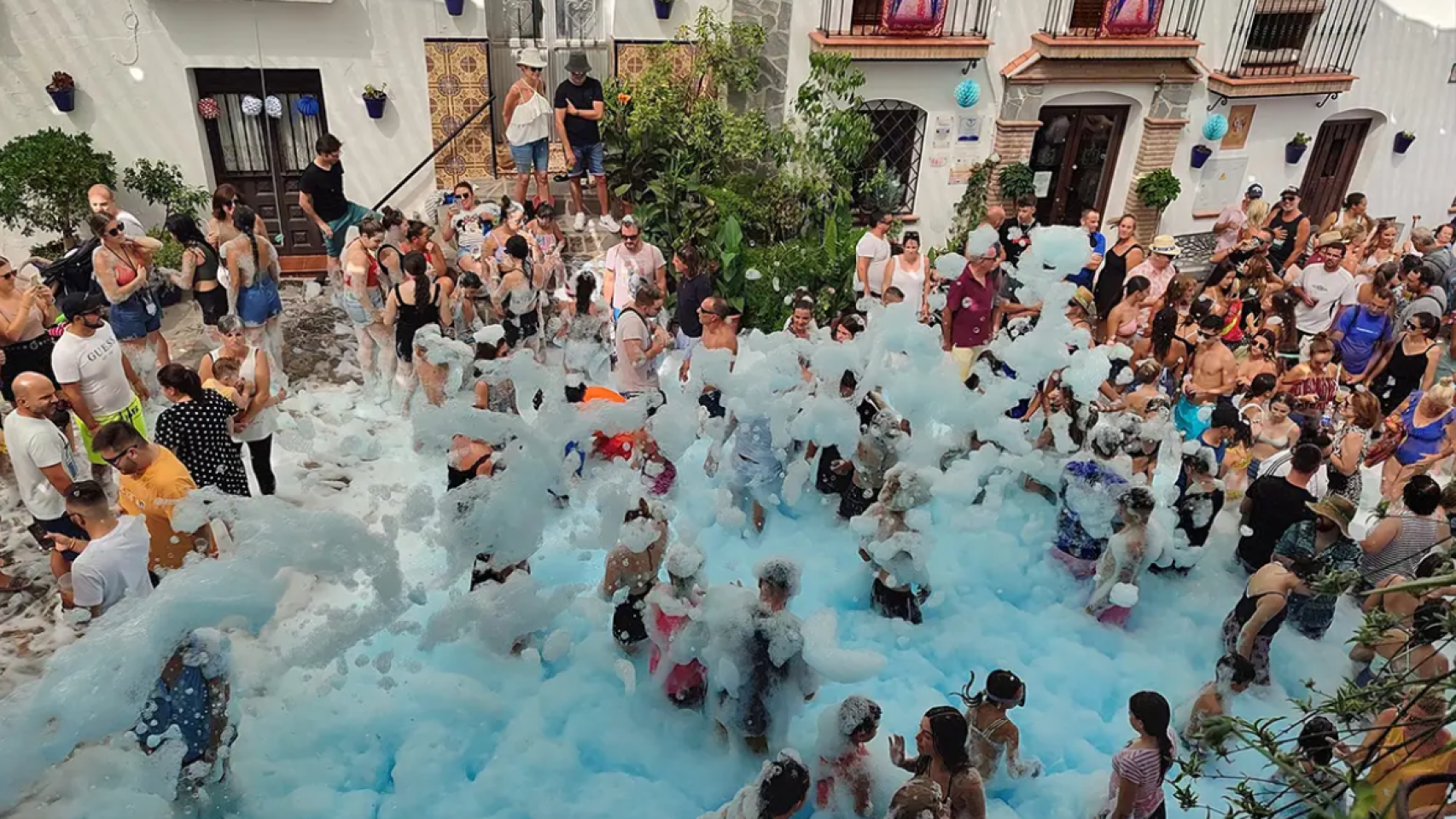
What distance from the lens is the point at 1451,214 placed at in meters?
14.3

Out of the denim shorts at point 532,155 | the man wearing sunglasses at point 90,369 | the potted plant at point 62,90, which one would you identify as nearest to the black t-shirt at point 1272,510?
the man wearing sunglasses at point 90,369

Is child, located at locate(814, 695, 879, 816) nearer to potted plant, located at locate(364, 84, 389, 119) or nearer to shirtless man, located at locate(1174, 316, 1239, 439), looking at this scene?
shirtless man, located at locate(1174, 316, 1239, 439)

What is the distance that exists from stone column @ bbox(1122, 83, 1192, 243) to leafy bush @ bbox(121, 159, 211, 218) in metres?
11.1

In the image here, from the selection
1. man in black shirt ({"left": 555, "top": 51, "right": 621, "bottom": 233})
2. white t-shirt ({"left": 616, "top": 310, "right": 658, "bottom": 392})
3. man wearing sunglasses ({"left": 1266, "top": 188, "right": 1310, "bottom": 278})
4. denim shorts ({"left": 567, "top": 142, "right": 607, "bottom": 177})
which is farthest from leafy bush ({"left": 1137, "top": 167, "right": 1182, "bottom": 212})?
white t-shirt ({"left": 616, "top": 310, "right": 658, "bottom": 392})

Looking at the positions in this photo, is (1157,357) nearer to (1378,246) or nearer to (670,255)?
(1378,246)

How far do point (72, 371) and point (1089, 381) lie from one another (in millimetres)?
6869

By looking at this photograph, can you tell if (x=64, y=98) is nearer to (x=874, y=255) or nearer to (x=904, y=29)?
(x=874, y=255)

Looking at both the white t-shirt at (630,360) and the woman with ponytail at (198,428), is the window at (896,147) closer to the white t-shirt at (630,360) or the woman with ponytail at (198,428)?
the white t-shirt at (630,360)

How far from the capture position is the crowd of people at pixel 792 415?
4852 millimetres

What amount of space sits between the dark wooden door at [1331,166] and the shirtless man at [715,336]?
10.6m

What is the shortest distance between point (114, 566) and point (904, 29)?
962 centimetres

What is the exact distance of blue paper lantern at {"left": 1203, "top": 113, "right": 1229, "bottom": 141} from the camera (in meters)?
12.6

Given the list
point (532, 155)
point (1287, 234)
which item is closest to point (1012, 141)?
point (1287, 234)

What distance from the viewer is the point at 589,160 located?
10.5 metres
